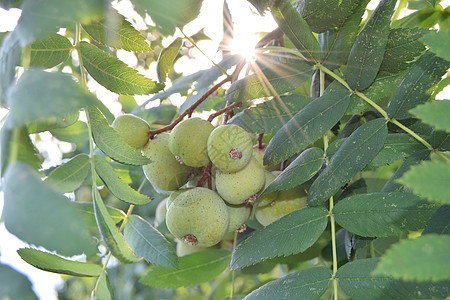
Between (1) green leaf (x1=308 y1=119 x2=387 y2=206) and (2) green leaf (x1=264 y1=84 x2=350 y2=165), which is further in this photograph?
(2) green leaf (x1=264 y1=84 x2=350 y2=165)

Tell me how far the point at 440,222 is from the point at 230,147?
532mm

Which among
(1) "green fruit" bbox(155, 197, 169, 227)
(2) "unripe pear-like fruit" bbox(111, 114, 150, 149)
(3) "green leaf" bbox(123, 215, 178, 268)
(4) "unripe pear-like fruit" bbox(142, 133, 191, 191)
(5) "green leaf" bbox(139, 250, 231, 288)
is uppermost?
(2) "unripe pear-like fruit" bbox(111, 114, 150, 149)

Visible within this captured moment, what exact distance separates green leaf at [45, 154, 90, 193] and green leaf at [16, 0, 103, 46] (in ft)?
1.19

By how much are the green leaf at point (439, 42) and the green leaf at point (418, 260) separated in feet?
1.05

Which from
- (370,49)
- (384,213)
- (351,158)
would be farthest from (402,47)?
(384,213)

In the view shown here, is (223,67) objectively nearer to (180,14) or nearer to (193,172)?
(193,172)

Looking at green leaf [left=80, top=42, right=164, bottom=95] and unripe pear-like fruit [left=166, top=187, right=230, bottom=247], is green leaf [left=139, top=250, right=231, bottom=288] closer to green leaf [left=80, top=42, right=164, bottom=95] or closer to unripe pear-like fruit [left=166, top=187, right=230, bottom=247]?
unripe pear-like fruit [left=166, top=187, right=230, bottom=247]

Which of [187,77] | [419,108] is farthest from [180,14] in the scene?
[187,77]

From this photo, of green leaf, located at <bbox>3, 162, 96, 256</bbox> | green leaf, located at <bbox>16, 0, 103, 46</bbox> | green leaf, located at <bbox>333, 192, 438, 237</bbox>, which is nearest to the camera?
green leaf, located at <bbox>3, 162, 96, 256</bbox>

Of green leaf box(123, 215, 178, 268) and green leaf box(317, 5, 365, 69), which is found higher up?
green leaf box(317, 5, 365, 69)

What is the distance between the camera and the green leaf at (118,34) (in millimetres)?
1080

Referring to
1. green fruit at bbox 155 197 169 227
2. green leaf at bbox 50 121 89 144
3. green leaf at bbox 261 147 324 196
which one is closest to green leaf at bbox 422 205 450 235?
green leaf at bbox 261 147 324 196

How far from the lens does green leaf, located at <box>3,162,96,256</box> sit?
55cm

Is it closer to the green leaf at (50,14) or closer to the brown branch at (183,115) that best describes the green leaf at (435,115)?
the green leaf at (50,14)
